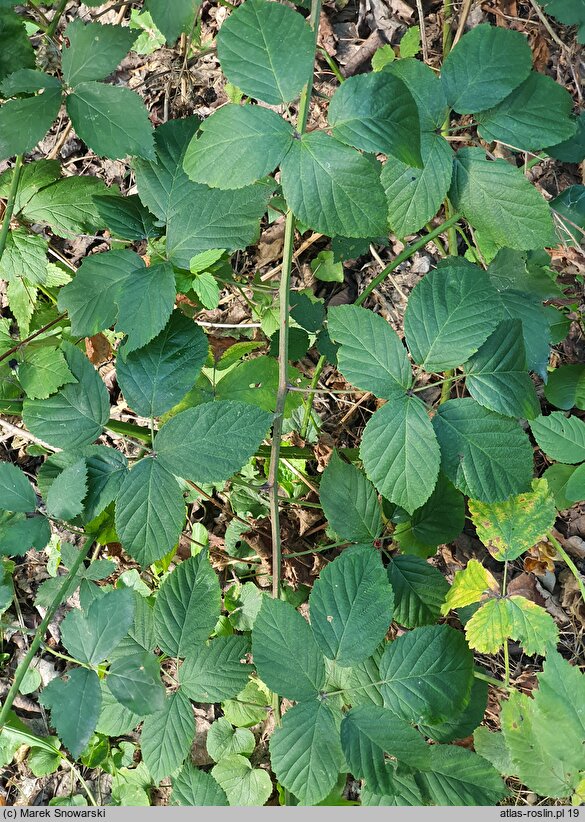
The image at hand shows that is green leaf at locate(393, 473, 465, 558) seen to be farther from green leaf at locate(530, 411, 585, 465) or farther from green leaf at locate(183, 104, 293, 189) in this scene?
green leaf at locate(183, 104, 293, 189)

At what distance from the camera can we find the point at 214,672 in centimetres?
144

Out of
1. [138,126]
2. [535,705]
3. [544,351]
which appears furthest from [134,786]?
[138,126]

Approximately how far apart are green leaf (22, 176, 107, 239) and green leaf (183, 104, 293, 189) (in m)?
0.62

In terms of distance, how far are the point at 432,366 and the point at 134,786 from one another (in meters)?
1.84

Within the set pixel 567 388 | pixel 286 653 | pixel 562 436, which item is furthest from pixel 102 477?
pixel 567 388

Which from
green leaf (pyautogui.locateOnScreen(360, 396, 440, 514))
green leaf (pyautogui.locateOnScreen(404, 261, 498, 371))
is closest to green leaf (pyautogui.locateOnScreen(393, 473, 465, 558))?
green leaf (pyautogui.locateOnScreen(360, 396, 440, 514))

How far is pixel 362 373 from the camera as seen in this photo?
1320mm

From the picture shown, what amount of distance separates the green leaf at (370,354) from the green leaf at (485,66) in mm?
473

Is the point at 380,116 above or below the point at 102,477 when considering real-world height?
above

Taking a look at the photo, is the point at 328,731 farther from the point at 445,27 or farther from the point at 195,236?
the point at 445,27

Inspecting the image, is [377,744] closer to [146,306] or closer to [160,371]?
[160,371]

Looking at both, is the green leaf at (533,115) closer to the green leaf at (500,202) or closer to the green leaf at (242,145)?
the green leaf at (500,202)

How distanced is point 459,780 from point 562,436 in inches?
34.3

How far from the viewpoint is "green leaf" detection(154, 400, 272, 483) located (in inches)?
51.9
